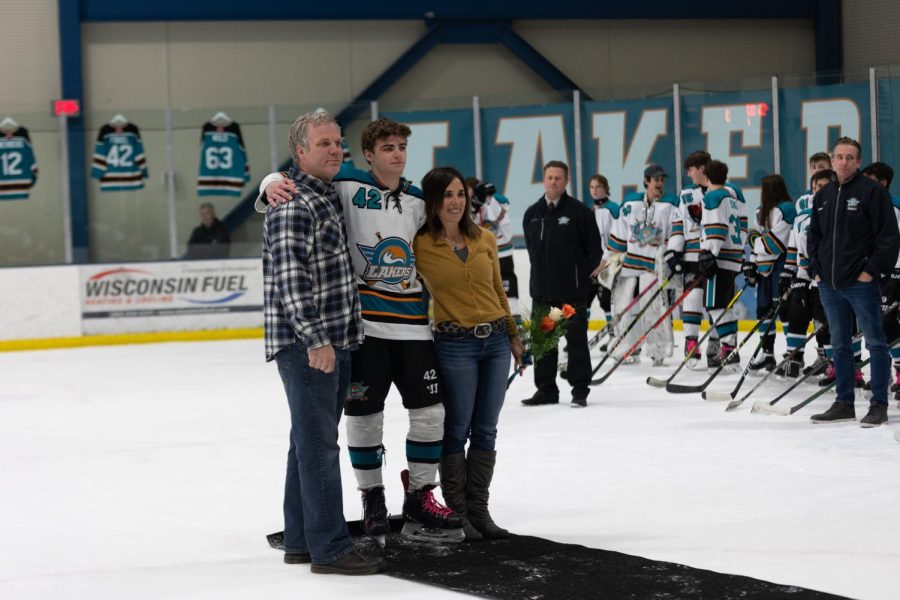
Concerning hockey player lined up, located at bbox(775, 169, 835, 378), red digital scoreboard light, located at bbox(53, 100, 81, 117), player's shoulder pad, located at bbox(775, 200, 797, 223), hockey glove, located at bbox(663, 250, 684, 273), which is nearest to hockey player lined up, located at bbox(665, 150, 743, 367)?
hockey glove, located at bbox(663, 250, 684, 273)

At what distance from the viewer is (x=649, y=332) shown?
8.07 meters

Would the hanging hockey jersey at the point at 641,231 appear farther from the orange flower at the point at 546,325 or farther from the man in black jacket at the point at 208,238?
the man in black jacket at the point at 208,238

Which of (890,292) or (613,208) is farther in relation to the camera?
(613,208)

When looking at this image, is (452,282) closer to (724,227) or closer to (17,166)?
(724,227)

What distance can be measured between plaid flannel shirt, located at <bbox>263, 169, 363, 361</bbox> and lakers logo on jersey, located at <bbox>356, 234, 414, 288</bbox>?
155 millimetres

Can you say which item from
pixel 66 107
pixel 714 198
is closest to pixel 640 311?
pixel 714 198

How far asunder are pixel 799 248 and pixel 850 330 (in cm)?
112

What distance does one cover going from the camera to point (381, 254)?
357cm

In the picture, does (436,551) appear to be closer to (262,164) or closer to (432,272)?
(432,272)

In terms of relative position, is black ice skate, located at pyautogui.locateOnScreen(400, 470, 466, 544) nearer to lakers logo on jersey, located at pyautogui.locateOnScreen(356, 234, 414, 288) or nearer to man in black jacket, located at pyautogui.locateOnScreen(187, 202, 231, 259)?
lakers logo on jersey, located at pyautogui.locateOnScreen(356, 234, 414, 288)

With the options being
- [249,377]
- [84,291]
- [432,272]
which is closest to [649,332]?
[249,377]

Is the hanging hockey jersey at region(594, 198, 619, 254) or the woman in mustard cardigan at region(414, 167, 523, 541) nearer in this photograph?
the woman in mustard cardigan at region(414, 167, 523, 541)

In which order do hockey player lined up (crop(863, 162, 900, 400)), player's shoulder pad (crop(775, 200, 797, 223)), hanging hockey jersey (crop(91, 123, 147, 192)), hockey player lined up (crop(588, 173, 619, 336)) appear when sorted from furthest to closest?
hanging hockey jersey (crop(91, 123, 147, 192)) → hockey player lined up (crop(588, 173, 619, 336)) → player's shoulder pad (crop(775, 200, 797, 223)) → hockey player lined up (crop(863, 162, 900, 400))

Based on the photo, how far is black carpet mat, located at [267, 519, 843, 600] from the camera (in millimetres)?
3059
